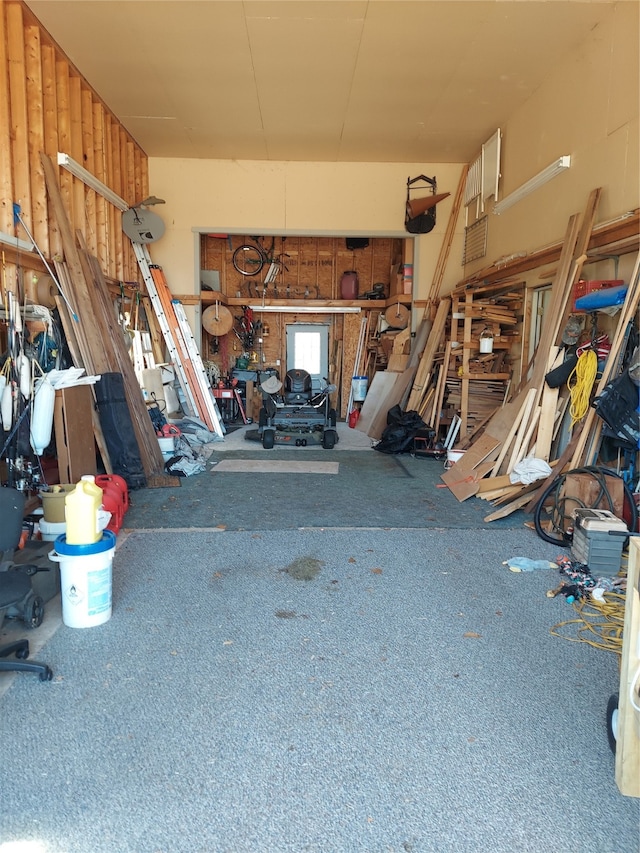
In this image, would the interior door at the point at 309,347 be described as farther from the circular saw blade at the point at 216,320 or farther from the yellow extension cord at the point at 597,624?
the yellow extension cord at the point at 597,624

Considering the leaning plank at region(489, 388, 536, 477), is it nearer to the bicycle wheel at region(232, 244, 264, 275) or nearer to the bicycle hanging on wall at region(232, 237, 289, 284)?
the bicycle hanging on wall at region(232, 237, 289, 284)

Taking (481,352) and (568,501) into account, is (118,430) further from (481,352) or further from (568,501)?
(481,352)

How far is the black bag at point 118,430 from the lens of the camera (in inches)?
201

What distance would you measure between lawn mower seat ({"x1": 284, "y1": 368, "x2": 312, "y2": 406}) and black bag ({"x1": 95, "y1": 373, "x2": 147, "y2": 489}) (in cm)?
302

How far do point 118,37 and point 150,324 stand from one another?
3793mm

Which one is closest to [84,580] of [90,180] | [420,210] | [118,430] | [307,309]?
[118,430]

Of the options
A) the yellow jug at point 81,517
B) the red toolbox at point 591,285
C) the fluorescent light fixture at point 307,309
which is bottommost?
the yellow jug at point 81,517

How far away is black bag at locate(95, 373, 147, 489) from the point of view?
16.8 feet

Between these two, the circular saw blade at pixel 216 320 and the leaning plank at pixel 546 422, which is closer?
the leaning plank at pixel 546 422

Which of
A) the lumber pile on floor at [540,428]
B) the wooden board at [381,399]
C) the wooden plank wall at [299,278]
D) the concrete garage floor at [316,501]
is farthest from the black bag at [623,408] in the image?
the wooden plank wall at [299,278]

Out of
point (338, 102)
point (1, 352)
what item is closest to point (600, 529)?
point (1, 352)

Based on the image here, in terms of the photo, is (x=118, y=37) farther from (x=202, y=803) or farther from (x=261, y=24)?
(x=202, y=803)

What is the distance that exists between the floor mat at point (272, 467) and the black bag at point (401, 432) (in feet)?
3.25

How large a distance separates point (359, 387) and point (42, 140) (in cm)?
636
